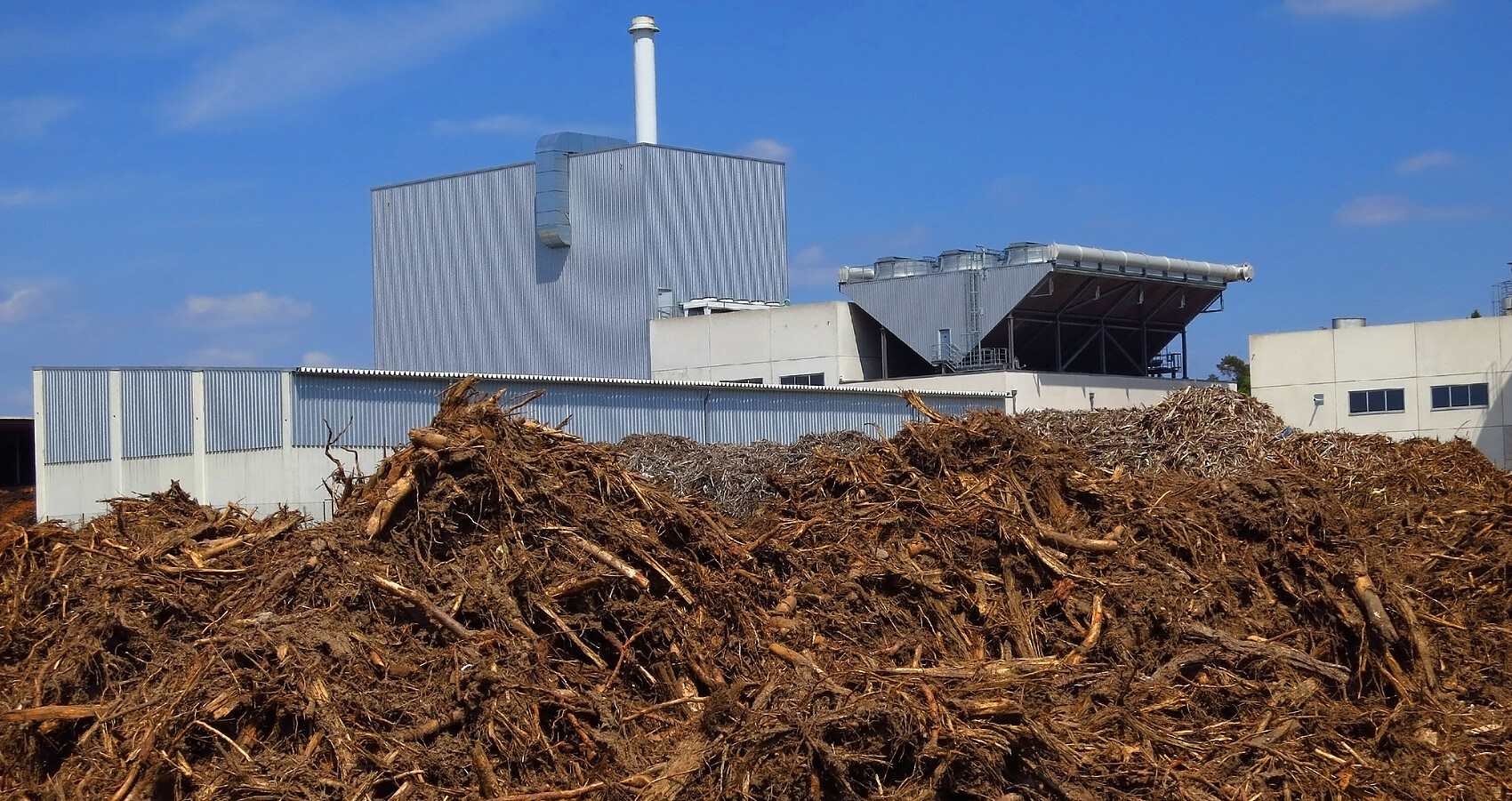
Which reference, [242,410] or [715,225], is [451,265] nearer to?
[715,225]

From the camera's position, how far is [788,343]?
46594 mm

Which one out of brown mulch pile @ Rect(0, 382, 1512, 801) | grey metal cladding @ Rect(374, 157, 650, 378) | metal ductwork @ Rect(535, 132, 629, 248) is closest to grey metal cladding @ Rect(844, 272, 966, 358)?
grey metal cladding @ Rect(374, 157, 650, 378)

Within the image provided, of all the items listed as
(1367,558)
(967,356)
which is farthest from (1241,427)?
(967,356)

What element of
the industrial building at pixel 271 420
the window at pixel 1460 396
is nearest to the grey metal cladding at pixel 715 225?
the industrial building at pixel 271 420

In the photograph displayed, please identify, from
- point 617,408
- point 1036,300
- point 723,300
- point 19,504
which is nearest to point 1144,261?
point 1036,300

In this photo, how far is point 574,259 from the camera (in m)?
50.9

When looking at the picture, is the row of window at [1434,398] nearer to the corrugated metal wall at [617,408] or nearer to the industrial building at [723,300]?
the industrial building at [723,300]

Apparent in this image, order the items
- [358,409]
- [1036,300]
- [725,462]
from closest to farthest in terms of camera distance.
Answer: [725,462]
[358,409]
[1036,300]

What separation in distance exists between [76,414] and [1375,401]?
39504mm

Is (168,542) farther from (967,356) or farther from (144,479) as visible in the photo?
(967,356)

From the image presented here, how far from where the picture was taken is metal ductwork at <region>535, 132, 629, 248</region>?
50.4 meters

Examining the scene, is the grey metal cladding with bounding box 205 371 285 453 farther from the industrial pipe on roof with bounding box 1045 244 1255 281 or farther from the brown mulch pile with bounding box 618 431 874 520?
the industrial pipe on roof with bounding box 1045 244 1255 281

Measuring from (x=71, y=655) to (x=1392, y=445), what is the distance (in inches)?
598

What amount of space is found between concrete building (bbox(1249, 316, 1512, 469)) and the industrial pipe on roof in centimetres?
270
